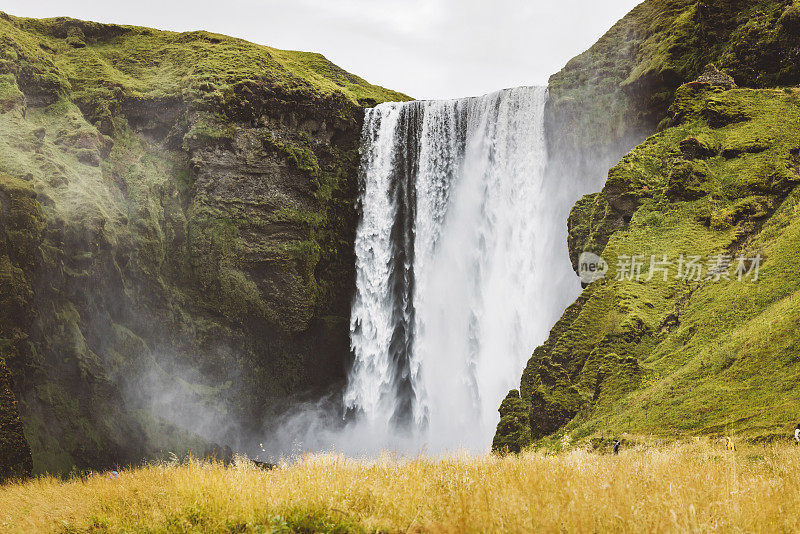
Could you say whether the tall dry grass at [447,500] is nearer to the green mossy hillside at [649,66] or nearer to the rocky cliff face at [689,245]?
the rocky cliff face at [689,245]

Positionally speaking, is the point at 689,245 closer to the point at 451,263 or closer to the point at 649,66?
the point at 649,66

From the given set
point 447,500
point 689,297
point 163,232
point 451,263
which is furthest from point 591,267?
point 163,232

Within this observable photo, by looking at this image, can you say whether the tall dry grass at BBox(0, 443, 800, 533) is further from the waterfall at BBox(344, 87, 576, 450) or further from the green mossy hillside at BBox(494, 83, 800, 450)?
the waterfall at BBox(344, 87, 576, 450)

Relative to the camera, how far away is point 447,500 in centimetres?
515

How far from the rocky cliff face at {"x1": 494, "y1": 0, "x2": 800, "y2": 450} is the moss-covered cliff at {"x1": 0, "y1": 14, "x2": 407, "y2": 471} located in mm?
18518

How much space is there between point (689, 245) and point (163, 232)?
2560cm

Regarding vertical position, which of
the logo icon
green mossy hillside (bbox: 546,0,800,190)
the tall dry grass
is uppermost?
green mossy hillside (bbox: 546,0,800,190)

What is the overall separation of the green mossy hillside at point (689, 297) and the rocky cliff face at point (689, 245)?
0.12 ft

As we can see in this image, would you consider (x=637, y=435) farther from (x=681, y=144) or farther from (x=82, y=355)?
(x=82, y=355)

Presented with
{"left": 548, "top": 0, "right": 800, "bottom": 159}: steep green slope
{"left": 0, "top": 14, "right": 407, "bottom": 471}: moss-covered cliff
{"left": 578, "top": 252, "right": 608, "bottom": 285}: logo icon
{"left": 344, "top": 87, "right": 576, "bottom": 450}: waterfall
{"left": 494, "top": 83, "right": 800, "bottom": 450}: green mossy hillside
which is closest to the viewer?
{"left": 494, "top": 83, "right": 800, "bottom": 450}: green mossy hillside

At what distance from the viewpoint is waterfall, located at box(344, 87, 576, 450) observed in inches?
1094

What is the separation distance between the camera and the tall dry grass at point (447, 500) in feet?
14.2

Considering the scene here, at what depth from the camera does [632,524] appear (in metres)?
4.12

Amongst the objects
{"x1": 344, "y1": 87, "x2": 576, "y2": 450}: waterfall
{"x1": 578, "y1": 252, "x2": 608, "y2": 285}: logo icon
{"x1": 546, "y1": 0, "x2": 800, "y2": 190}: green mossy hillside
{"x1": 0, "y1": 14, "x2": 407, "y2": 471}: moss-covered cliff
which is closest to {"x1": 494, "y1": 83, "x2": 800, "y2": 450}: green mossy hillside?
{"x1": 578, "y1": 252, "x2": 608, "y2": 285}: logo icon
